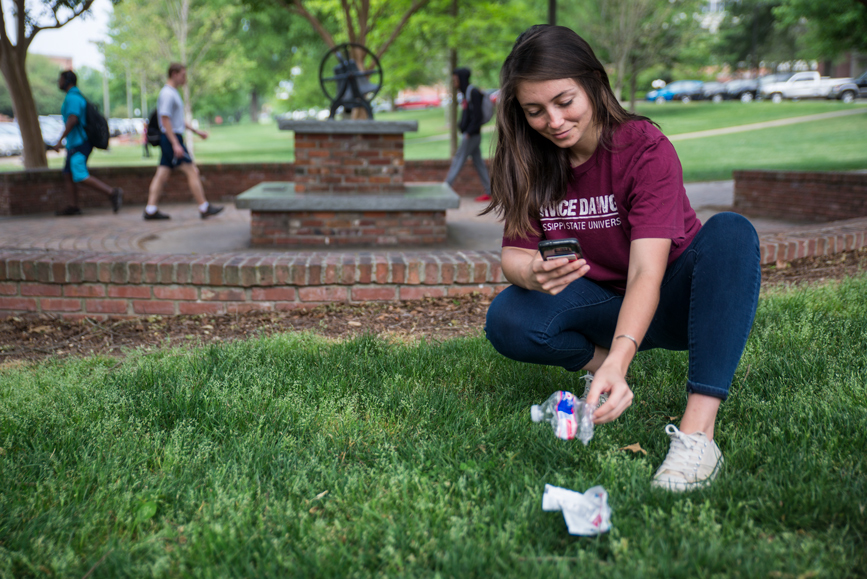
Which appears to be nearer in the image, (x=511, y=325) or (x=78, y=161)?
(x=511, y=325)

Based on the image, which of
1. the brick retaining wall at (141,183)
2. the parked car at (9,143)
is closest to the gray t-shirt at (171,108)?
the brick retaining wall at (141,183)

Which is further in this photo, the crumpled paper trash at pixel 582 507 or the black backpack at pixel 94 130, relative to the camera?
the black backpack at pixel 94 130

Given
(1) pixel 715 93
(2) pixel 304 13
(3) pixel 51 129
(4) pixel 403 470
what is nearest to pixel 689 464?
(4) pixel 403 470

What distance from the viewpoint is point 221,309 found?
3.91 m

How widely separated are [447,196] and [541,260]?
13.6ft

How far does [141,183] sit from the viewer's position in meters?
9.53

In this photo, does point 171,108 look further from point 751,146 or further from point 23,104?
point 751,146

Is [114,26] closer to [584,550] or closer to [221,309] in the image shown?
[221,309]

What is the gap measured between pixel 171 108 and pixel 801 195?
274 inches

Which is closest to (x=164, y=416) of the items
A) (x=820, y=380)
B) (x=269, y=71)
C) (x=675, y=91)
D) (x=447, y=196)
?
Answer: (x=820, y=380)

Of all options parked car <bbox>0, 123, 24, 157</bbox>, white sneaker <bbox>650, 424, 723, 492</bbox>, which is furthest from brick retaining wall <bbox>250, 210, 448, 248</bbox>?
parked car <bbox>0, 123, 24, 157</bbox>

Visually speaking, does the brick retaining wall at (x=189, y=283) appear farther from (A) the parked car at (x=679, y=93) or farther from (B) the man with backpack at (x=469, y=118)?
(A) the parked car at (x=679, y=93)

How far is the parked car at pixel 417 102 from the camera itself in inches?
2439

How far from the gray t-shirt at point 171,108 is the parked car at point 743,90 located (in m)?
40.2
